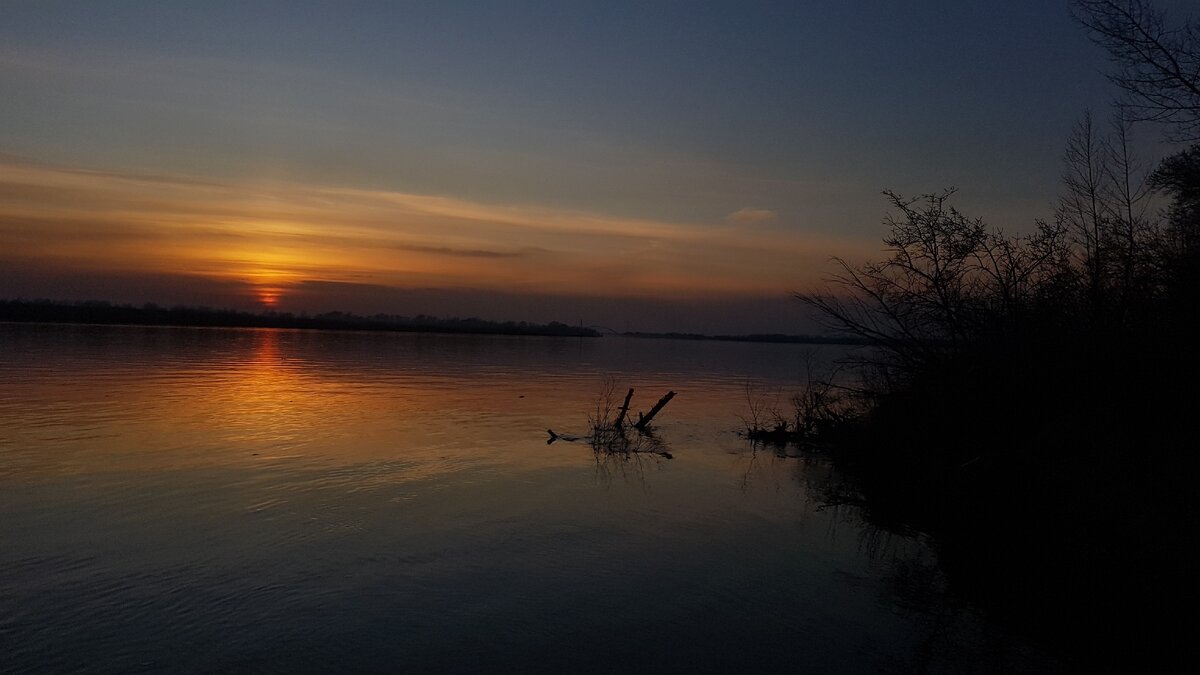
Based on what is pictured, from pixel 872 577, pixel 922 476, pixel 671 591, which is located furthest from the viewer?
pixel 922 476

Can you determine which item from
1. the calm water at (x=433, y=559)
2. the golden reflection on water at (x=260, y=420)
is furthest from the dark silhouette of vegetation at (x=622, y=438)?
the golden reflection on water at (x=260, y=420)

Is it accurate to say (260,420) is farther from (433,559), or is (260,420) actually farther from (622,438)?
(433,559)

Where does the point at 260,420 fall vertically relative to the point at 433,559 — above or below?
above

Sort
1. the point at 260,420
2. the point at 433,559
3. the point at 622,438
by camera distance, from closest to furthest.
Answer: the point at 433,559, the point at 622,438, the point at 260,420

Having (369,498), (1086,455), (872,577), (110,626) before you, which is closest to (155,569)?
(110,626)

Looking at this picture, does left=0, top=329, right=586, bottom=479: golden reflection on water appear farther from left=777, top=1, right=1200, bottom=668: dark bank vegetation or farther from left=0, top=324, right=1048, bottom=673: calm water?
left=777, top=1, right=1200, bottom=668: dark bank vegetation

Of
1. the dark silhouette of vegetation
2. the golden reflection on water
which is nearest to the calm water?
the golden reflection on water

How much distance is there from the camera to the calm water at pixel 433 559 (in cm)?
936

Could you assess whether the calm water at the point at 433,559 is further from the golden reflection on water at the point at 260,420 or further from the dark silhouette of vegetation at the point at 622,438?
the dark silhouette of vegetation at the point at 622,438

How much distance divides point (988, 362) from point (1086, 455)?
10.9 ft

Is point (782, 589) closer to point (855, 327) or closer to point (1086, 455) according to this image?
point (1086, 455)

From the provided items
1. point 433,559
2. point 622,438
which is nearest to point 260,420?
point 622,438

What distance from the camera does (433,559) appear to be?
12.7 meters

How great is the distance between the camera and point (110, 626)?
941 cm
